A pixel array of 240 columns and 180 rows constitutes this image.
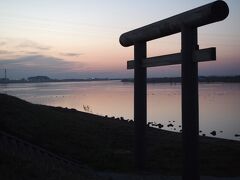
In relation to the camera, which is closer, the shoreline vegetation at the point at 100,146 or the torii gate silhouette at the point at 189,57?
the torii gate silhouette at the point at 189,57

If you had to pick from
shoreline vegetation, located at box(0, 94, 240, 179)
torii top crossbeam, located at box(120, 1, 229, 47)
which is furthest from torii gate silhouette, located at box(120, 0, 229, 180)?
shoreline vegetation, located at box(0, 94, 240, 179)

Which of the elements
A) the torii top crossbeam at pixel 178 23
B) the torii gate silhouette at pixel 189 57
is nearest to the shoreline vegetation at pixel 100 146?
the torii gate silhouette at pixel 189 57

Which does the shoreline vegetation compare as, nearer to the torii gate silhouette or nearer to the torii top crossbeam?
the torii gate silhouette

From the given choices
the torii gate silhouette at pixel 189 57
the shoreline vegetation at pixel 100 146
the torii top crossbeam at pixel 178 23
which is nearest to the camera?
the torii top crossbeam at pixel 178 23

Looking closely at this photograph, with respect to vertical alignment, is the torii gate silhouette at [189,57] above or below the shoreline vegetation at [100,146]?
above

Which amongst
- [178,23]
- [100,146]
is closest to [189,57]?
[178,23]

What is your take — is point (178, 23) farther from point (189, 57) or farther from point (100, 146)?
point (100, 146)

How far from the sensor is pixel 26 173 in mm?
6418

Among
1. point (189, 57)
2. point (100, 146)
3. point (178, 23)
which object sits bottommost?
point (100, 146)

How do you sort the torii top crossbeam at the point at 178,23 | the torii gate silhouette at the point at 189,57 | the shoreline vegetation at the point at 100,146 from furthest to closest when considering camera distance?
the shoreline vegetation at the point at 100,146 → the torii gate silhouette at the point at 189,57 → the torii top crossbeam at the point at 178,23

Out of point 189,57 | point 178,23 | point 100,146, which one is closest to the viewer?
point 189,57

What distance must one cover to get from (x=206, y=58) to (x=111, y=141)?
835 centimetres

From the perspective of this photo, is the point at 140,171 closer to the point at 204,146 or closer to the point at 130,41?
the point at 130,41

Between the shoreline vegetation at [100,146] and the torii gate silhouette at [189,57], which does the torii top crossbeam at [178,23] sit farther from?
the shoreline vegetation at [100,146]
